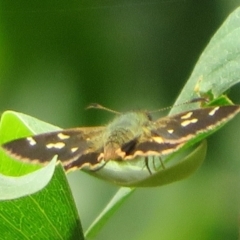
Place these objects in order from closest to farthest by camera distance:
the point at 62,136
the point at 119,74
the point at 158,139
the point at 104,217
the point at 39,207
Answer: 1. the point at 39,207
2. the point at 104,217
3. the point at 158,139
4. the point at 62,136
5. the point at 119,74

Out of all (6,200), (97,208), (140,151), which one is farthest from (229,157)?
(6,200)

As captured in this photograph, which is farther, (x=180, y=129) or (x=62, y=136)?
(x=62, y=136)

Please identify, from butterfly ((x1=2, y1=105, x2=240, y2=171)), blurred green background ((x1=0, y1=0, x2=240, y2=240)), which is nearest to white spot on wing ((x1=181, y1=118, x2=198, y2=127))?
butterfly ((x1=2, y1=105, x2=240, y2=171))

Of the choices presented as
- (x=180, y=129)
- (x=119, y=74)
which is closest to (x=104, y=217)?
(x=180, y=129)

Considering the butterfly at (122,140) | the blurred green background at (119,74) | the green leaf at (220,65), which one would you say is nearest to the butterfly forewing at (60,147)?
the butterfly at (122,140)

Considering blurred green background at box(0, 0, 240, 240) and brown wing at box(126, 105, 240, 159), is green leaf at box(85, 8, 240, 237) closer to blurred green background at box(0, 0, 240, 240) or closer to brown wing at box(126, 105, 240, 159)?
brown wing at box(126, 105, 240, 159)

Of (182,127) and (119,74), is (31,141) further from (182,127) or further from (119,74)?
(119,74)

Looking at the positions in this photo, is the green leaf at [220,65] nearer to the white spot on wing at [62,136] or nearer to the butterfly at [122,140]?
the butterfly at [122,140]

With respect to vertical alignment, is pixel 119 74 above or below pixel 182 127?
above
